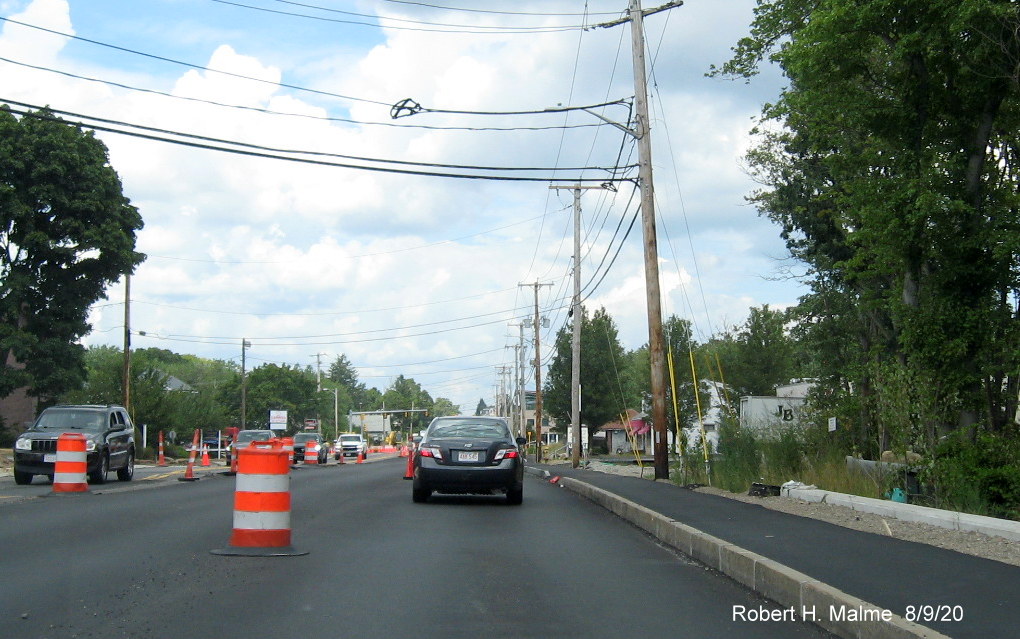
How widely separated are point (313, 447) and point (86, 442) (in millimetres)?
21869

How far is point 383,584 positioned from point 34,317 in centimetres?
3936

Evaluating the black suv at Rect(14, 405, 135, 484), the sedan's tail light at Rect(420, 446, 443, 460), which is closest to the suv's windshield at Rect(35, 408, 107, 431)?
the black suv at Rect(14, 405, 135, 484)

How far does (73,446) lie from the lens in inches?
691

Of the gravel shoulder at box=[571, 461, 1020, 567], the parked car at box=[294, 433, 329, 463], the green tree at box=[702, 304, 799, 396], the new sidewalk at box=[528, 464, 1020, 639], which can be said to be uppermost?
the green tree at box=[702, 304, 799, 396]

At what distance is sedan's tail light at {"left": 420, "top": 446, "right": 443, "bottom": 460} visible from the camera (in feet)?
52.2

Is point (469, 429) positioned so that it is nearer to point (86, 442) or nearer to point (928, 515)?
point (928, 515)

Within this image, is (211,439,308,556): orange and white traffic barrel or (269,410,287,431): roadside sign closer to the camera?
(211,439,308,556): orange and white traffic barrel

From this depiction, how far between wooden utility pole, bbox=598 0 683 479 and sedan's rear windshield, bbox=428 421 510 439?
6.66 metres

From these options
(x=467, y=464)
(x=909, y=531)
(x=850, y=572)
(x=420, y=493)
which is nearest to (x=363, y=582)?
(x=850, y=572)

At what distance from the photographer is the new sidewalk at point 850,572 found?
20.3 ft

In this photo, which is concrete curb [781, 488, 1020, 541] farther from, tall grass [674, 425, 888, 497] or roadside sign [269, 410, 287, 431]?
roadside sign [269, 410, 287, 431]

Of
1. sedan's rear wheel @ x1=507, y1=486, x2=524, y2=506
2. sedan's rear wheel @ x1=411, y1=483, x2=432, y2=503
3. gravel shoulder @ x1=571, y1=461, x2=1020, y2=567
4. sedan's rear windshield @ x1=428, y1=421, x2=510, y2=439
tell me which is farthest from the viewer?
sedan's rear windshield @ x1=428, y1=421, x2=510, y2=439

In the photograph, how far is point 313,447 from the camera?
40688mm

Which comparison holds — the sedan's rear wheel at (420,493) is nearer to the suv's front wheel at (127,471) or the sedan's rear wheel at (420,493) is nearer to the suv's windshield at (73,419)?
the suv's windshield at (73,419)
